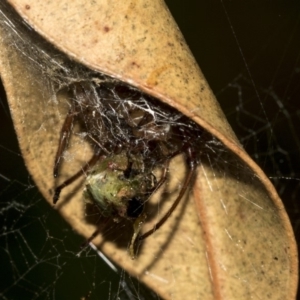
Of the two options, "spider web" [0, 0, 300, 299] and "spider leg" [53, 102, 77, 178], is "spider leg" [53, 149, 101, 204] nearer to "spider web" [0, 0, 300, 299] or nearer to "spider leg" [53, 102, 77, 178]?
"spider leg" [53, 102, 77, 178]

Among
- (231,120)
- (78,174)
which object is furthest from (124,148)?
(231,120)

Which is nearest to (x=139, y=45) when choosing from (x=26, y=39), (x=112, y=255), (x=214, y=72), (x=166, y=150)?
(x=26, y=39)

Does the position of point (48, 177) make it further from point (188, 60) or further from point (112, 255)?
point (188, 60)

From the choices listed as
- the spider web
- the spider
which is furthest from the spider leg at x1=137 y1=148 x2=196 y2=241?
the spider web

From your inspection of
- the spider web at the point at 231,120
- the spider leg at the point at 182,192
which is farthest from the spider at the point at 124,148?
the spider web at the point at 231,120

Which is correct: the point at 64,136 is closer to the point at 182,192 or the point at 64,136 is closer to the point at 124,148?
the point at 124,148

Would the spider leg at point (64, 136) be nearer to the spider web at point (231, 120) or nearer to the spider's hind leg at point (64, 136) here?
the spider's hind leg at point (64, 136)
